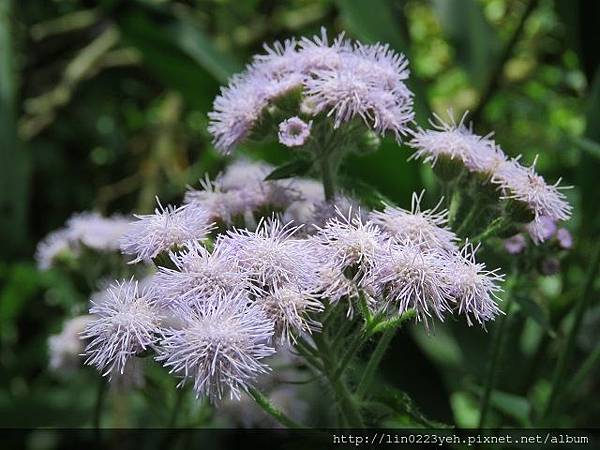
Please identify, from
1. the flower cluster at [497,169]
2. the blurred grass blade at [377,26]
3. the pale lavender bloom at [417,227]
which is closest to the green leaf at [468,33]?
the blurred grass blade at [377,26]

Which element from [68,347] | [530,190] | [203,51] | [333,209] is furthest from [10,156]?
[530,190]

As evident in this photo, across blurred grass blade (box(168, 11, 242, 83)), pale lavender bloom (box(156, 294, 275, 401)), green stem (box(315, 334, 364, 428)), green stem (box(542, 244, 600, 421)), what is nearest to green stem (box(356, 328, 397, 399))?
green stem (box(315, 334, 364, 428))

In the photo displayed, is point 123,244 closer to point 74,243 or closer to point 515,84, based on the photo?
point 74,243

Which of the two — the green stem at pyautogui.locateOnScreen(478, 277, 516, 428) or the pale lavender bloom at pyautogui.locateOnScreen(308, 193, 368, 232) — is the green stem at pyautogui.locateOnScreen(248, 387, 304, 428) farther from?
the green stem at pyautogui.locateOnScreen(478, 277, 516, 428)

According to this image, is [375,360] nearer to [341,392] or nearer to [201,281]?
[341,392]

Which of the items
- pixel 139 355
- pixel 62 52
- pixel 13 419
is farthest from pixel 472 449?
pixel 62 52

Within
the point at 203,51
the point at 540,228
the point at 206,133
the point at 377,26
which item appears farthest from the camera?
the point at 206,133

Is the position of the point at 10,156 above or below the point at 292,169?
below
